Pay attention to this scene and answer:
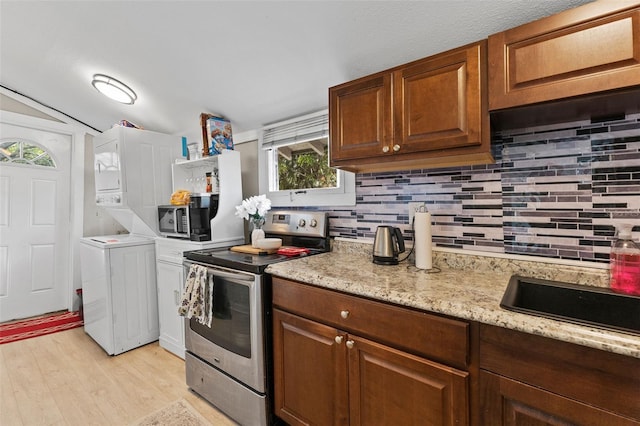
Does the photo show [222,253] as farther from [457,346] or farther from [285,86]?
[457,346]

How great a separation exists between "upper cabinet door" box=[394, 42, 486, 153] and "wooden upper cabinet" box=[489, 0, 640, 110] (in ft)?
0.24

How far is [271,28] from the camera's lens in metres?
1.63

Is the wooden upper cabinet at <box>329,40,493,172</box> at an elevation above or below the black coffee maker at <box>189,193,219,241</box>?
above

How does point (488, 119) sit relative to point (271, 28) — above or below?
below

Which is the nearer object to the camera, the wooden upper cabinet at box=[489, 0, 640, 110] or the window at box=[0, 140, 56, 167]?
the wooden upper cabinet at box=[489, 0, 640, 110]

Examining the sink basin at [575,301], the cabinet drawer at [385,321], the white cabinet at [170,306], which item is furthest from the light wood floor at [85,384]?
the sink basin at [575,301]

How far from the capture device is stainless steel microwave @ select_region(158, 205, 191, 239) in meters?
2.34

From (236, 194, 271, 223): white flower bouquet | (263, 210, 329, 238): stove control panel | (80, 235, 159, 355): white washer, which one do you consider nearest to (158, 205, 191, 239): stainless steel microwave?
(80, 235, 159, 355): white washer

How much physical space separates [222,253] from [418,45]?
5.39ft

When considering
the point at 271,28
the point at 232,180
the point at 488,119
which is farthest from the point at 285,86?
the point at 488,119

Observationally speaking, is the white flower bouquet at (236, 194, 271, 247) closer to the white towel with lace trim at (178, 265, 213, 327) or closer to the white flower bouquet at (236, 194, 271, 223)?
the white flower bouquet at (236, 194, 271, 223)

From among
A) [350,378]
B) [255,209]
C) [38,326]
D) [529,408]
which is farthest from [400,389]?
[38,326]

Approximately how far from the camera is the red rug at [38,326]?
9.29ft

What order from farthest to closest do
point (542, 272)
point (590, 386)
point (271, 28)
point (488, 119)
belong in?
point (271, 28) → point (542, 272) → point (488, 119) → point (590, 386)
